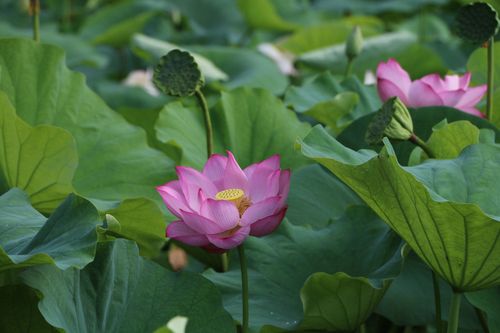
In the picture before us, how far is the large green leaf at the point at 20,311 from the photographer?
112 centimetres

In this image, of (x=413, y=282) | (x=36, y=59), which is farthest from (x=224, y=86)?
(x=413, y=282)

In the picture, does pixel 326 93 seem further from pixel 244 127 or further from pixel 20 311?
pixel 20 311

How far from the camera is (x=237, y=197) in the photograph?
3.87 feet

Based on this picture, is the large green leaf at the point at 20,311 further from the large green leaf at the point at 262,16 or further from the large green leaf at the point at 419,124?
the large green leaf at the point at 262,16

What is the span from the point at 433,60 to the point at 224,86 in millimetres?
533

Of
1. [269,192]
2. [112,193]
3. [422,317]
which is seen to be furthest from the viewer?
[112,193]

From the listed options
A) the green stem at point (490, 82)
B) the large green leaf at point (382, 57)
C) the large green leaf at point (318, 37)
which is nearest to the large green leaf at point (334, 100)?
the green stem at point (490, 82)

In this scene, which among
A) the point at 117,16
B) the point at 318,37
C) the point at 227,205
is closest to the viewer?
the point at 227,205

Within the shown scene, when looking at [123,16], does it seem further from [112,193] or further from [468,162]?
[468,162]

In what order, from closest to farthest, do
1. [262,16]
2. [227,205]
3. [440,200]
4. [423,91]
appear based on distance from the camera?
[440,200]
[227,205]
[423,91]
[262,16]

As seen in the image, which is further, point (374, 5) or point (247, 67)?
point (374, 5)

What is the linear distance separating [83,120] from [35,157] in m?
0.22

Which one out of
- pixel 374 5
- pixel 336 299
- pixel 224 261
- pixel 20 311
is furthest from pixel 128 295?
pixel 374 5

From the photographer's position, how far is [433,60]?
7.75ft
